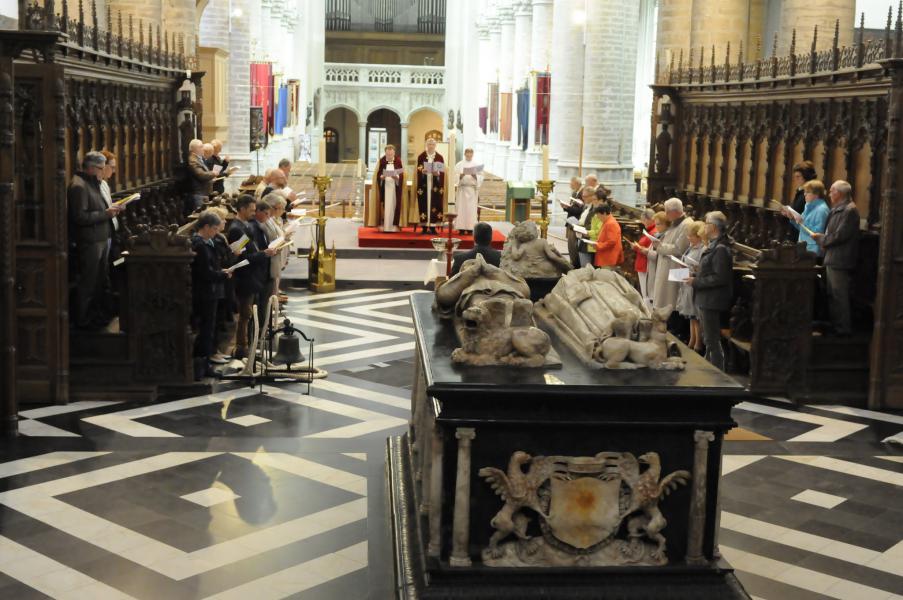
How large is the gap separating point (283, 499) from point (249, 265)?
12.8 feet

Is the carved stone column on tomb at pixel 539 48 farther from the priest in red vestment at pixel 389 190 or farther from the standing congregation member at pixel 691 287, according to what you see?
the standing congregation member at pixel 691 287

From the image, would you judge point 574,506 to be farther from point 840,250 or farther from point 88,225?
point 88,225

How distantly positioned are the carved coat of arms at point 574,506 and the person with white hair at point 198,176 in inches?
466

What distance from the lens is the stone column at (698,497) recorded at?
5488 millimetres

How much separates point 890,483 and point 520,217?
1515 cm

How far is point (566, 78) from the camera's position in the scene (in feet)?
85.5

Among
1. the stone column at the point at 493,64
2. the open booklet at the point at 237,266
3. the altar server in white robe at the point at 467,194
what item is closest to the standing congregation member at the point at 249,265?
the open booklet at the point at 237,266

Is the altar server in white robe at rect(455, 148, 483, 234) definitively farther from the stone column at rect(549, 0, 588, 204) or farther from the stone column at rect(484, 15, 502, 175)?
the stone column at rect(484, 15, 502, 175)

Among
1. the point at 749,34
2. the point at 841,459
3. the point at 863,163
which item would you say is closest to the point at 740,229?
the point at 863,163

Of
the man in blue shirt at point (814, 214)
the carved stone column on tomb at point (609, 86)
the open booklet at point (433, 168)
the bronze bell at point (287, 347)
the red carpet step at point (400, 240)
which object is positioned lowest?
the bronze bell at point (287, 347)

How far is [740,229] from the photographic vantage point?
49.0ft

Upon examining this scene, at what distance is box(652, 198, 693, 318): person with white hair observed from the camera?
1161 cm

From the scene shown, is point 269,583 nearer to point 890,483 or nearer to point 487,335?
point 487,335

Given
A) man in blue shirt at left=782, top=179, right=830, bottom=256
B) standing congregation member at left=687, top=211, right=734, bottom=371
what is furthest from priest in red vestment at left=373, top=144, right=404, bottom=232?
standing congregation member at left=687, top=211, right=734, bottom=371
